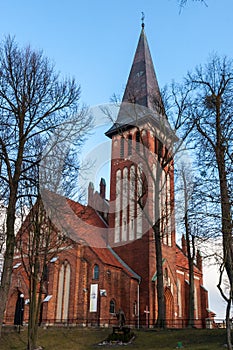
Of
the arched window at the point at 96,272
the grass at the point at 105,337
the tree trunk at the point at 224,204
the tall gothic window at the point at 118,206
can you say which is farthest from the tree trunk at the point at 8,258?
the tall gothic window at the point at 118,206

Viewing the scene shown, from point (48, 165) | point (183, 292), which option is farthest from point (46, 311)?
point (48, 165)

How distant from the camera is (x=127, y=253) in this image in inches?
1254

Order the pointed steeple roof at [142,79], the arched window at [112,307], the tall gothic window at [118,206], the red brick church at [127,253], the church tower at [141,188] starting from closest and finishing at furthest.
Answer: the red brick church at [127,253] < the church tower at [141,188] < the arched window at [112,307] < the tall gothic window at [118,206] < the pointed steeple roof at [142,79]

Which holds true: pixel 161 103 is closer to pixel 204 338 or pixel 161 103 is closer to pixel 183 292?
pixel 204 338

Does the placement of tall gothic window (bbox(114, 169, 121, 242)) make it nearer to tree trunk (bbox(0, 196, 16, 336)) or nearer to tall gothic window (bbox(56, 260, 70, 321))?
tall gothic window (bbox(56, 260, 70, 321))

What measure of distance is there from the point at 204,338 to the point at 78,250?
1397 centimetres

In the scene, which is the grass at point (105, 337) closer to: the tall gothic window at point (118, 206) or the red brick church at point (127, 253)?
the red brick church at point (127, 253)

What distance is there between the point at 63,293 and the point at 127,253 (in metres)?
6.06

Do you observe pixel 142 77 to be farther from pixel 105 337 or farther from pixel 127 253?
pixel 105 337

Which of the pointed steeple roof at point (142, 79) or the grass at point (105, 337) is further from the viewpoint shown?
the pointed steeple roof at point (142, 79)

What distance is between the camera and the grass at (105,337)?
1717 cm

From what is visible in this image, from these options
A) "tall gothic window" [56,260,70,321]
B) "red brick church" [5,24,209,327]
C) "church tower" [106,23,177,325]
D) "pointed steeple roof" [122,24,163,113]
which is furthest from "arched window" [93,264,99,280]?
"pointed steeple roof" [122,24,163,113]

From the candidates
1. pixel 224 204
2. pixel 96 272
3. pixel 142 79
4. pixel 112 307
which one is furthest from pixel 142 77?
pixel 224 204

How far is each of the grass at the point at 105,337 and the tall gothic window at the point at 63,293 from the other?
497cm
